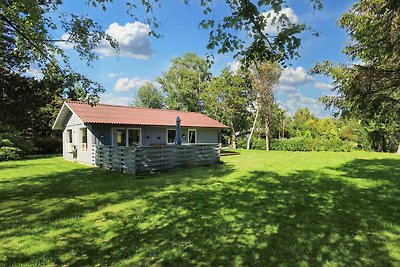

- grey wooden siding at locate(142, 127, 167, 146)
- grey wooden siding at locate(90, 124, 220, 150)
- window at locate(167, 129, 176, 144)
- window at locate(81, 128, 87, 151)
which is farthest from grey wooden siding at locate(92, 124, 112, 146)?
window at locate(167, 129, 176, 144)

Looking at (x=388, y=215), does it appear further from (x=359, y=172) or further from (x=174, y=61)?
(x=174, y=61)

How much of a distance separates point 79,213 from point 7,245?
1.78m

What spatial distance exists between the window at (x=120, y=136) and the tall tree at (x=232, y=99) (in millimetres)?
16190

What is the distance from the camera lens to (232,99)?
31.4m

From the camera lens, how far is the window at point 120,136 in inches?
705

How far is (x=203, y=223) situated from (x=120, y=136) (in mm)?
14184

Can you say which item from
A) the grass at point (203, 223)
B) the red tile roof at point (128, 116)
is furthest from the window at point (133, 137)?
the grass at point (203, 223)

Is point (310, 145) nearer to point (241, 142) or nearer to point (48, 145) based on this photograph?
point (241, 142)

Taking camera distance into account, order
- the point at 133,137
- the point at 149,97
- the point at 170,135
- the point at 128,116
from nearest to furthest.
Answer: the point at 133,137 < the point at 128,116 < the point at 170,135 < the point at 149,97

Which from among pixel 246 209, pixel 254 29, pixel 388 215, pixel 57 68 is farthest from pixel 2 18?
pixel 388 215

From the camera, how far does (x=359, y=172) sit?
11312 mm

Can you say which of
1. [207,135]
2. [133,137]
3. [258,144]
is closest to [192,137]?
[207,135]

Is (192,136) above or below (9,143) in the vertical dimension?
above

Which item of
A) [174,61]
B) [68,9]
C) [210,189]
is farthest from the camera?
[174,61]
